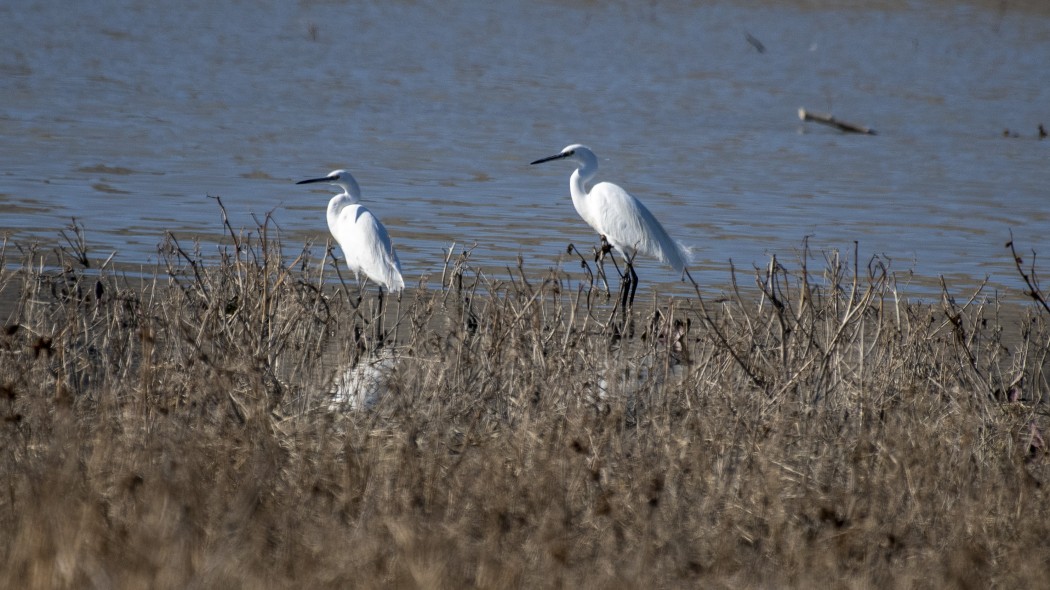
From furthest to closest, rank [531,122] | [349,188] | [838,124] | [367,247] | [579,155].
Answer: [531,122] < [838,124] < [579,155] < [349,188] < [367,247]

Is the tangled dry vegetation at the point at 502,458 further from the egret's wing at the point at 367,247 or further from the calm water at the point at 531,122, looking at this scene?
the calm water at the point at 531,122

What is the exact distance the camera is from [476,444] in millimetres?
4180

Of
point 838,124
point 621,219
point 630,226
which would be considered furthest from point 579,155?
point 838,124

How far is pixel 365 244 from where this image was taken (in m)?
7.93

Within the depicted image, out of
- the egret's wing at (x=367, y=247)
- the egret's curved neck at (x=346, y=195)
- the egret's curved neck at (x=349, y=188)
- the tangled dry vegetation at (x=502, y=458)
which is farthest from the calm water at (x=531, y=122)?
the tangled dry vegetation at (x=502, y=458)

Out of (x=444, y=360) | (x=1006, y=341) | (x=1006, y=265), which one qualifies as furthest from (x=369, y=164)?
(x=444, y=360)

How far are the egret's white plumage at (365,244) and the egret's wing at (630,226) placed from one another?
1645mm

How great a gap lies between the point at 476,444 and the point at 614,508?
0.57 metres

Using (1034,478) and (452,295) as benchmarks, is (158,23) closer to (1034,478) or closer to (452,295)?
(452,295)

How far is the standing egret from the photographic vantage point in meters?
8.88

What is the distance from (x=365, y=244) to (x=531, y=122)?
414 inches

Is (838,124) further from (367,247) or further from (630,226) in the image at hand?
(367,247)

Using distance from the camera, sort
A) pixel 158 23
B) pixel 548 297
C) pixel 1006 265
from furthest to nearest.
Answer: pixel 158 23 < pixel 1006 265 < pixel 548 297

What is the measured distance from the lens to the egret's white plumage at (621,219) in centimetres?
890
